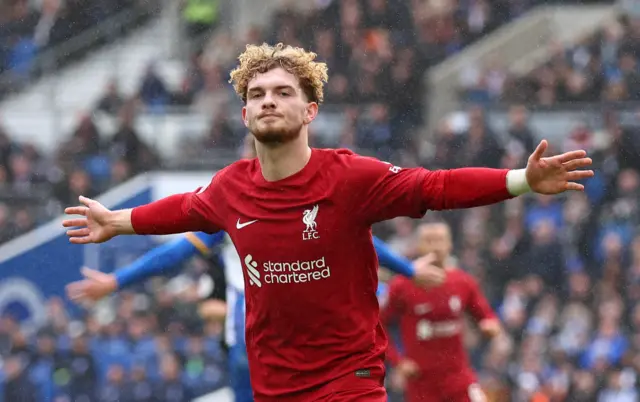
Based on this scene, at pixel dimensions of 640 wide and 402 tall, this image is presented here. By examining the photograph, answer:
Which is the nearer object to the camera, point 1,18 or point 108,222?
point 108,222

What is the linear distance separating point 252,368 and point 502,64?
44.7 feet

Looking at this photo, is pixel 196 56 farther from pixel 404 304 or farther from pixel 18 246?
pixel 404 304

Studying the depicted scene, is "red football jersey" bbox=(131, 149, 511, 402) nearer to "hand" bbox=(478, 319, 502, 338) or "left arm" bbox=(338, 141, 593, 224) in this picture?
"left arm" bbox=(338, 141, 593, 224)

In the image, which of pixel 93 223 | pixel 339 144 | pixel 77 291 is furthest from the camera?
pixel 339 144

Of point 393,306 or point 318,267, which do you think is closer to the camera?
point 318,267

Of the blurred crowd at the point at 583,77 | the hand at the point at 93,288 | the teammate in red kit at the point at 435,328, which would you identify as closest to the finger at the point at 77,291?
the hand at the point at 93,288

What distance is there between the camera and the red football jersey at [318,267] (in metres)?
6.10

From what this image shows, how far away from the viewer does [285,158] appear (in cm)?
624

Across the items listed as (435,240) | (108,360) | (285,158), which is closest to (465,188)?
(285,158)

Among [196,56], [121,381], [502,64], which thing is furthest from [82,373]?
[502,64]

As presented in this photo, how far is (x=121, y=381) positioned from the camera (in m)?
14.2

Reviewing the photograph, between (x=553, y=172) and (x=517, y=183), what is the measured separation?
146mm

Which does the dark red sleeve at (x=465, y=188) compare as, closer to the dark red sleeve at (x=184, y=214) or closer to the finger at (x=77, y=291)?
the dark red sleeve at (x=184, y=214)

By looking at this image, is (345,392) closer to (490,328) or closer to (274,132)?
(274,132)
